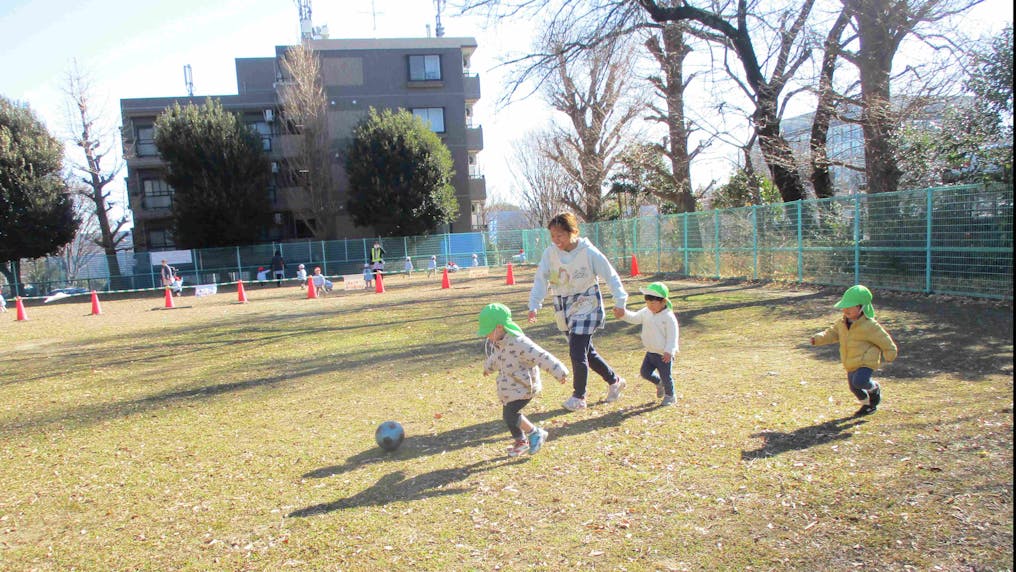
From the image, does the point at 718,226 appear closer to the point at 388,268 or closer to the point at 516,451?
the point at 516,451

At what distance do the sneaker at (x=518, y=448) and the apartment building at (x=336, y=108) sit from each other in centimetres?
3105

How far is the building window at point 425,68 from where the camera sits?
3656 centimetres

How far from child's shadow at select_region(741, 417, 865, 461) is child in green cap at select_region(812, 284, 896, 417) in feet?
0.80

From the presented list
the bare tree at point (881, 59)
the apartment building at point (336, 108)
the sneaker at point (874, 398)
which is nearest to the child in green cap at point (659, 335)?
the sneaker at point (874, 398)

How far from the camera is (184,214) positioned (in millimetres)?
30500

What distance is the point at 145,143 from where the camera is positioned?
35.6 meters

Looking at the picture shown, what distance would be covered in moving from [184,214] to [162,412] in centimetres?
2743

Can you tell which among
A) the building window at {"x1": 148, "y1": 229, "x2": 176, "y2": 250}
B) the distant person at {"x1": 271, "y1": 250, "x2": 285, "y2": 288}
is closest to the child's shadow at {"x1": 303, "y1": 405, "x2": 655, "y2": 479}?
the distant person at {"x1": 271, "y1": 250, "x2": 285, "y2": 288}

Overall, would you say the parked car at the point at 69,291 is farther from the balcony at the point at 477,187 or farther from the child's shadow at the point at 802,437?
the child's shadow at the point at 802,437

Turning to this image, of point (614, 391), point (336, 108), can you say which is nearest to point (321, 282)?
point (336, 108)

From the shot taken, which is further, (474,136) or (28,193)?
(474,136)

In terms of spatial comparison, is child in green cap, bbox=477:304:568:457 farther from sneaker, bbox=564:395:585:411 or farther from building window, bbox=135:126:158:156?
building window, bbox=135:126:158:156

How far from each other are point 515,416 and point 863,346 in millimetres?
2743

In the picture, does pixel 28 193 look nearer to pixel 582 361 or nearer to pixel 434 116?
pixel 434 116
